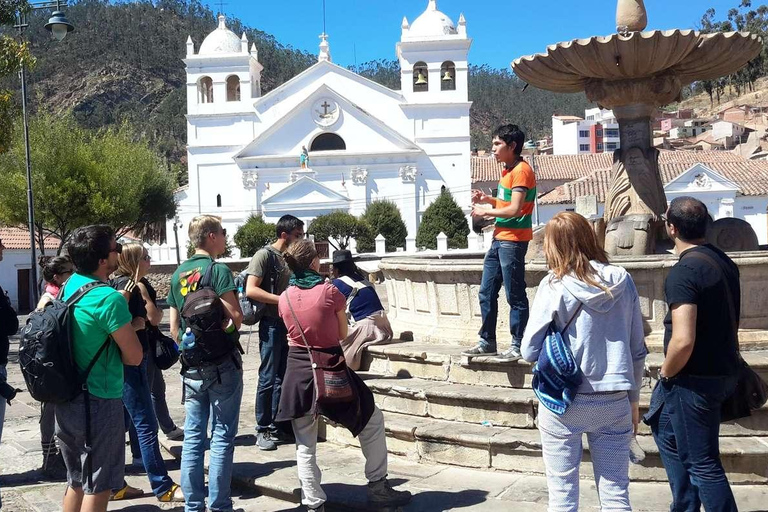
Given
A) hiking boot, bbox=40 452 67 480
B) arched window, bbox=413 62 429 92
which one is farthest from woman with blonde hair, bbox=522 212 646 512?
arched window, bbox=413 62 429 92

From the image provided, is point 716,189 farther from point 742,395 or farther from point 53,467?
point 742,395

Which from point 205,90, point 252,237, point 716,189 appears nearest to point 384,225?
point 252,237

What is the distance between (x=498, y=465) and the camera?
5.18m

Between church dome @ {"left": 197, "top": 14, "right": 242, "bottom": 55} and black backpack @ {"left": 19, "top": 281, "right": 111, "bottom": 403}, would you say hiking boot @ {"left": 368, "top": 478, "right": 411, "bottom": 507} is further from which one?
church dome @ {"left": 197, "top": 14, "right": 242, "bottom": 55}

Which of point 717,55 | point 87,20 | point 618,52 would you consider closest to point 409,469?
point 618,52

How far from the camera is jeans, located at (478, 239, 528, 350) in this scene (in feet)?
17.3

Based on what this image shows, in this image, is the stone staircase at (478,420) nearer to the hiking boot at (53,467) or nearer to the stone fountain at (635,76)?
the hiking boot at (53,467)

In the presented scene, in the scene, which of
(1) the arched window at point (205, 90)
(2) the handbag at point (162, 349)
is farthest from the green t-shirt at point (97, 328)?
(1) the arched window at point (205, 90)

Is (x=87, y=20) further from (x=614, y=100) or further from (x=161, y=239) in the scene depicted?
(x=614, y=100)

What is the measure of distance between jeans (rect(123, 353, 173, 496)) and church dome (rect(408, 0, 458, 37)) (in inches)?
1841

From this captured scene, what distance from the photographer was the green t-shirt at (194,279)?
178 inches

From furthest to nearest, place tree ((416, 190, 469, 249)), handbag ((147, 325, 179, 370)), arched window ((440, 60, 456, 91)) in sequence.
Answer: arched window ((440, 60, 456, 91)) < tree ((416, 190, 469, 249)) < handbag ((147, 325, 179, 370))

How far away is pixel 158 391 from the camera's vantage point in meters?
6.03

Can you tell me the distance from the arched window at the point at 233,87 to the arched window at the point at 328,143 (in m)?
6.39
